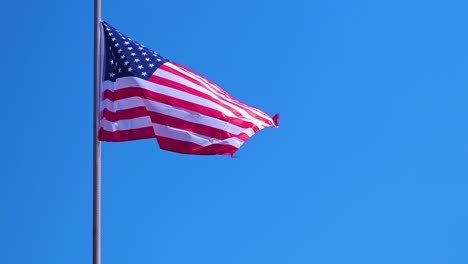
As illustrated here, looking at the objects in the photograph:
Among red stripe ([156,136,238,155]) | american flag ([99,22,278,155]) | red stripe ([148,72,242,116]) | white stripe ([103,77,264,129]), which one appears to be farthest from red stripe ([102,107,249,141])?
red stripe ([148,72,242,116])

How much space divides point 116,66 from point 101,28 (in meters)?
0.91

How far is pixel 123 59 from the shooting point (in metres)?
18.5

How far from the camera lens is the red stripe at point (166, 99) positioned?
59.4 feet

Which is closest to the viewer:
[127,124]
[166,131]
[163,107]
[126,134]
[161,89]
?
[126,134]

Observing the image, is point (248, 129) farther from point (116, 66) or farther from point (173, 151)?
point (116, 66)

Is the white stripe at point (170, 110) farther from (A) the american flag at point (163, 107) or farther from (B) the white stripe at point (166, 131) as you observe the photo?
(B) the white stripe at point (166, 131)

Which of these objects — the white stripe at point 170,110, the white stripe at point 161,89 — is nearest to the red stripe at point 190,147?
the white stripe at point 170,110

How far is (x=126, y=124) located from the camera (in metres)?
17.7

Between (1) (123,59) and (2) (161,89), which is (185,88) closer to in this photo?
(2) (161,89)

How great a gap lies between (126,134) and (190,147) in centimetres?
133

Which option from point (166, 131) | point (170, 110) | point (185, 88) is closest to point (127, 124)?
Answer: point (166, 131)

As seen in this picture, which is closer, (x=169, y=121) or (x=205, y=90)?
(x=169, y=121)

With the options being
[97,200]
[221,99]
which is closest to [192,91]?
[221,99]

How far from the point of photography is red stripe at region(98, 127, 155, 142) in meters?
17.4
